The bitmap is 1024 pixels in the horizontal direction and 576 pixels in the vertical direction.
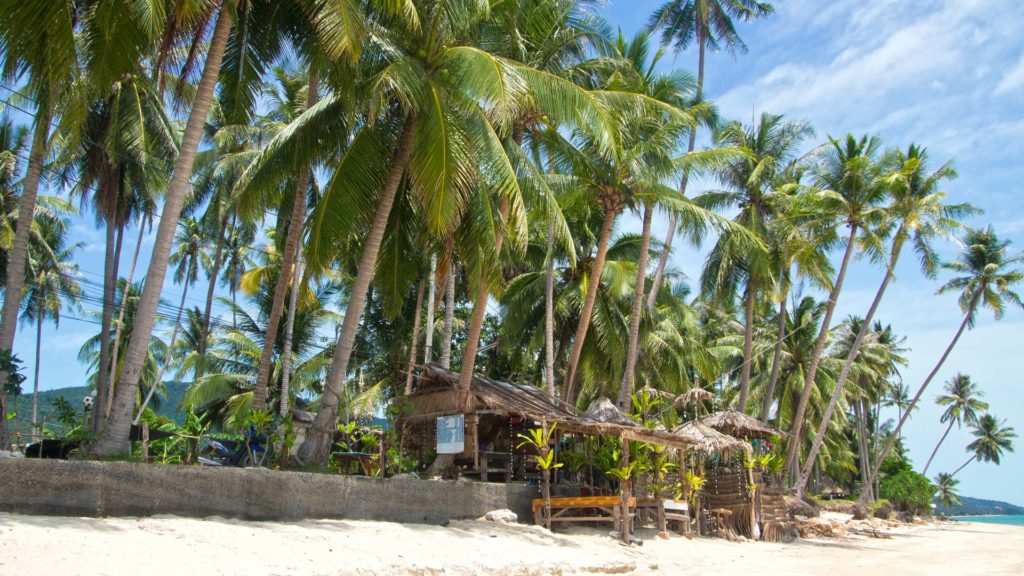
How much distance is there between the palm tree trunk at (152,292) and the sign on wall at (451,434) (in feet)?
22.1

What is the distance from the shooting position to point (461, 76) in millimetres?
12023

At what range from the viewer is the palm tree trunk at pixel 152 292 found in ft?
32.0

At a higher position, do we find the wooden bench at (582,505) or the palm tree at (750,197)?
the palm tree at (750,197)

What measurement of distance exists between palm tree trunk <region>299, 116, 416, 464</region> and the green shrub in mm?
42527

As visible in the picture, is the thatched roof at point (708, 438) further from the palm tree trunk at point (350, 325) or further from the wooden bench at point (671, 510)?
the palm tree trunk at point (350, 325)

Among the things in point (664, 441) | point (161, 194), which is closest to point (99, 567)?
point (664, 441)

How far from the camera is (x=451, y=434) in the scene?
15.7 metres

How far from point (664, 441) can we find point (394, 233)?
720 cm

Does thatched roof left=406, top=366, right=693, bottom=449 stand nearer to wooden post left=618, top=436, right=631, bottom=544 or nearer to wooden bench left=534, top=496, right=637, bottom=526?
wooden post left=618, top=436, right=631, bottom=544

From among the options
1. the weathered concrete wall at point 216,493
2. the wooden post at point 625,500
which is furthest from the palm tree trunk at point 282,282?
the wooden post at point 625,500

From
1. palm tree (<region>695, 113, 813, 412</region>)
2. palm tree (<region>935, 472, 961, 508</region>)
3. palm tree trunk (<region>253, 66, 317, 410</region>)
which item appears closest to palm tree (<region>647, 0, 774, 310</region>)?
palm tree (<region>695, 113, 813, 412</region>)

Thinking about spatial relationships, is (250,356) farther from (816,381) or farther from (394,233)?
(816,381)

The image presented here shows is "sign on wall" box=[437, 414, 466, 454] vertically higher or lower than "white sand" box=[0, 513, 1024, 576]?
higher

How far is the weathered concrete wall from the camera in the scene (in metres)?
8.19
